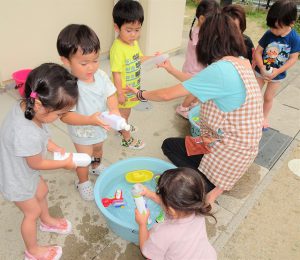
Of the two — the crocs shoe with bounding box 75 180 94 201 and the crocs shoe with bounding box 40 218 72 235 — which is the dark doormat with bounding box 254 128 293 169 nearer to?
the crocs shoe with bounding box 75 180 94 201

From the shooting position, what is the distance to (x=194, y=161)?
2.60 meters

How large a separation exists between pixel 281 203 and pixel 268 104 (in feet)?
4.26

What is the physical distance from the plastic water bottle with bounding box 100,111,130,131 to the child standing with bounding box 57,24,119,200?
4 centimetres

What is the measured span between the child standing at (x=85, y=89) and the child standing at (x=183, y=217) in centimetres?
65

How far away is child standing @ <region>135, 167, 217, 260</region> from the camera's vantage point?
1428 millimetres

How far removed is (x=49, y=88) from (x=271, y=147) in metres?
2.50

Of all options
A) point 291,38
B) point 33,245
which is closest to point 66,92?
point 33,245

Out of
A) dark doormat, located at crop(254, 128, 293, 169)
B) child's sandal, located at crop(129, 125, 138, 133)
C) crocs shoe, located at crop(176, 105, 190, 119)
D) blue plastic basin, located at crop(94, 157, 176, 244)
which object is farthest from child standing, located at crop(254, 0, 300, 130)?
blue plastic basin, located at crop(94, 157, 176, 244)

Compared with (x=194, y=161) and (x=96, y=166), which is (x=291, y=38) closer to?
(x=194, y=161)

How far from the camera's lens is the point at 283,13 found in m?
2.77

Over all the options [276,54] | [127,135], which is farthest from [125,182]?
Answer: [276,54]

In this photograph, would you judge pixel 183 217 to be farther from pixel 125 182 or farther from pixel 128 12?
pixel 128 12

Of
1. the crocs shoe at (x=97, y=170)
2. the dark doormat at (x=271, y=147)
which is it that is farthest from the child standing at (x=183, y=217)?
the dark doormat at (x=271, y=147)

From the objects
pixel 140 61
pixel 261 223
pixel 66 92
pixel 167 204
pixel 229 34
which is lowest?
pixel 261 223
